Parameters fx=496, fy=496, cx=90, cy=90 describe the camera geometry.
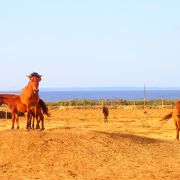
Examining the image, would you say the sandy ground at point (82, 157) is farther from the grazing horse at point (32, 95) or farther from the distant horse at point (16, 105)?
the distant horse at point (16, 105)

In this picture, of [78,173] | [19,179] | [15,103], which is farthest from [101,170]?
[15,103]

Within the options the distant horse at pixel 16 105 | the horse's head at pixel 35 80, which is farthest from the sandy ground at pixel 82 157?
the distant horse at pixel 16 105

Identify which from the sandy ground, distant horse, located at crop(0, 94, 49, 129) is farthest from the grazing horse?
the sandy ground

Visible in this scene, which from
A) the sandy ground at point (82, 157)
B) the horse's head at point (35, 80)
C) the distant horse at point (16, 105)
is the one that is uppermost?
the horse's head at point (35, 80)

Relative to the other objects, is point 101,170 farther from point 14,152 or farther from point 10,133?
point 10,133

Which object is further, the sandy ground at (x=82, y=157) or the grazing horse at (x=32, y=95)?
the grazing horse at (x=32, y=95)

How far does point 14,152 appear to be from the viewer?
1723 centimetres

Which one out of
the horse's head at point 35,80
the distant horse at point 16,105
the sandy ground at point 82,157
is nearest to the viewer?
the sandy ground at point 82,157

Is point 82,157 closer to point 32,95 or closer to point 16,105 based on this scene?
point 32,95

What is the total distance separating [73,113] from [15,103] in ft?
127

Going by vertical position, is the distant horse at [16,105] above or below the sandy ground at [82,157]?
above

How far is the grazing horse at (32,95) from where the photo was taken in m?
19.7

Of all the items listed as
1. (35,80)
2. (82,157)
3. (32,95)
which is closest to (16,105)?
(32,95)

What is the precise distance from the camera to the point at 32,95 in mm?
20391
